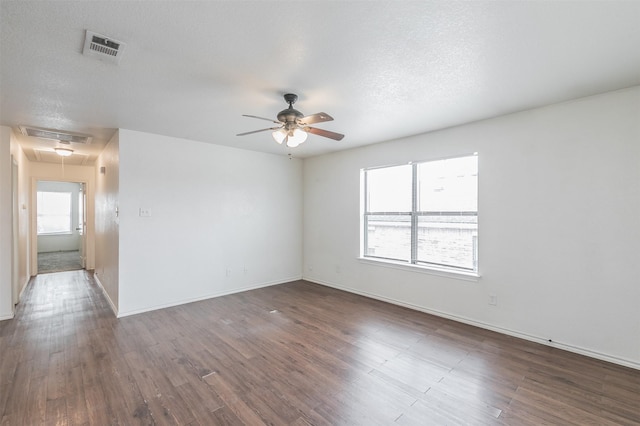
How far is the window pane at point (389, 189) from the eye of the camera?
4.39 metres

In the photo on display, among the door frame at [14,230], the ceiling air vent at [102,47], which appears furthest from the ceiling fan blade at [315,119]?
the door frame at [14,230]

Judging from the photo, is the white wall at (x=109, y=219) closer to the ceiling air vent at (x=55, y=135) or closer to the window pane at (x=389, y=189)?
the ceiling air vent at (x=55, y=135)

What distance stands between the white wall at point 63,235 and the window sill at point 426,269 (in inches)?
399

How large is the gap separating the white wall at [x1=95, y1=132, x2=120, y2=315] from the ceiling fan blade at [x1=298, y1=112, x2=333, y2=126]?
2917 mm

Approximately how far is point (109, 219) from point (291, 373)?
3905 millimetres

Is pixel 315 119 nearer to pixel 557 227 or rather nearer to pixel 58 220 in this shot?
pixel 557 227

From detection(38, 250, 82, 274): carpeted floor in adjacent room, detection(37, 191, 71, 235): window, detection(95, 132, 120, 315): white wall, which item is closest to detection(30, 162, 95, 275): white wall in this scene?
detection(38, 250, 82, 274): carpeted floor in adjacent room

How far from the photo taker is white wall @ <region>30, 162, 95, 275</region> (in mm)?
6055

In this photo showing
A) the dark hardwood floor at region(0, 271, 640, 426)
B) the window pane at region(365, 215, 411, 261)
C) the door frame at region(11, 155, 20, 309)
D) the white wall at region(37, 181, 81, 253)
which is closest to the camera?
the dark hardwood floor at region(0, 271, 640, 426)

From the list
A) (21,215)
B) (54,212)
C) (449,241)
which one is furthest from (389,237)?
(54,212)

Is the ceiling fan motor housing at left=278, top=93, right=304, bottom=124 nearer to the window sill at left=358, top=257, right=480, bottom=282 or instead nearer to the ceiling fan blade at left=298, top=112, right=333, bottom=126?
the ceiling fan blade at left=298, top=112, right=333, bottom=126

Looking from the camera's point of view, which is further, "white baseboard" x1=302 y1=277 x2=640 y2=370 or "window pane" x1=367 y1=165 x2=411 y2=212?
"window pane" x1=367 y1=165 x2=411 y2=212

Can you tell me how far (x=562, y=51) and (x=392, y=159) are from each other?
8.34 ft

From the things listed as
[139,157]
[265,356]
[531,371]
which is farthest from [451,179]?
[139,157]
